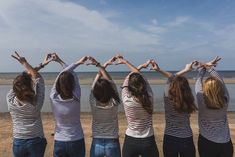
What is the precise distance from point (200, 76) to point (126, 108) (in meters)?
1.37

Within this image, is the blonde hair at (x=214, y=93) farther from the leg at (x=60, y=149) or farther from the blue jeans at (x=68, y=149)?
the leg at (x=60, y=149)

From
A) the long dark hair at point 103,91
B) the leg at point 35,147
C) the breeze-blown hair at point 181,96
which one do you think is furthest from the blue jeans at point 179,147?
the leg at point 35,147

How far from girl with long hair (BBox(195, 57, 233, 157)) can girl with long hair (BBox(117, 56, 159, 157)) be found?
79 centimetres

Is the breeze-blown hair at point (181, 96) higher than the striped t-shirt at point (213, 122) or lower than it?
higher

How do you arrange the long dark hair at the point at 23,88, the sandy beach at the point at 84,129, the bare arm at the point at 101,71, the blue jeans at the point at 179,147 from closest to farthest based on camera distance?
the long dark hair at the point at 23,88 → the blue jeans at the point at 179,147 → the bare arm at the point at 101,71 → the sandy beach at the point at 84,129

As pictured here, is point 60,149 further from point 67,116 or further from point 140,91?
point 140,91

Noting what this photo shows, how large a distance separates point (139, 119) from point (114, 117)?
38 cm

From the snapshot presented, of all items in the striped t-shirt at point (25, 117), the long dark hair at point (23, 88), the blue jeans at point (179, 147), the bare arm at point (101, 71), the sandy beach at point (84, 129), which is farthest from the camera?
the sandy beach at point (84, 129)

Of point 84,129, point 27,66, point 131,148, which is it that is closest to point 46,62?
point 27,66

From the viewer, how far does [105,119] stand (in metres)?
6.42

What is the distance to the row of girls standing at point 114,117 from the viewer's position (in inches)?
247

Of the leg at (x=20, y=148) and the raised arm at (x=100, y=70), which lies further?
the raised arm at (x=100, y=70)

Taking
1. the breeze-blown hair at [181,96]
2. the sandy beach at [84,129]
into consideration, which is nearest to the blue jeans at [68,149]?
the breeze-blown hair at [181,96]

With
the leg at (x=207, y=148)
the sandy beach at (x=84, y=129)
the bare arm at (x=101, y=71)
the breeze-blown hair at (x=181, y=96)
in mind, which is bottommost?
the sandy beach at (x=84, y=129)
